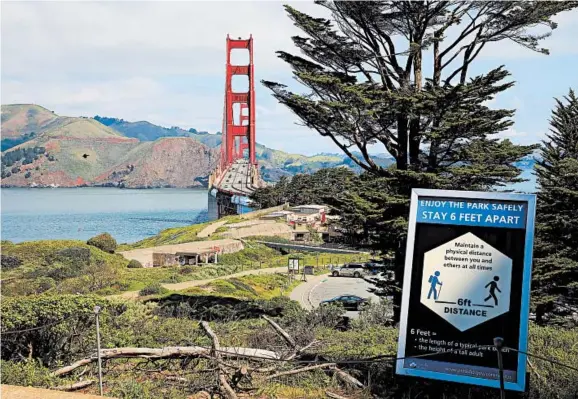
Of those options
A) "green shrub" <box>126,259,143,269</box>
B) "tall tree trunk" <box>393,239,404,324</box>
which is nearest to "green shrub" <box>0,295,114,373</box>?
"tall tree trunk" <box>393,239,404,324</box>

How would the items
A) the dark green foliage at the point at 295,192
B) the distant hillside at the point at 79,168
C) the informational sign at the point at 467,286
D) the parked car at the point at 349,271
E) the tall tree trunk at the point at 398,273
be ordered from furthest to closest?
the distant hillside at the point at 79,168 < the dark green foliage at the point at 295,192 < the parked car at the point at 349,271 < the tall tree trunk at the point at 398,273 < the informational sign at the point at 467,286

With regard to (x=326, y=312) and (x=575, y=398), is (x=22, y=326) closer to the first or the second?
(x=326, y=312)

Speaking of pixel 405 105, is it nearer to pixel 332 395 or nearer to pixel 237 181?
pixel 332 395

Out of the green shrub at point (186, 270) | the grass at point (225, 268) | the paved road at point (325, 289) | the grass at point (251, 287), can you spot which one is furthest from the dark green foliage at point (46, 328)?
the green shrub at point (186, 270)

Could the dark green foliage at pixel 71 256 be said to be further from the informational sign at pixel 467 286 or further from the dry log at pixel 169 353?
the informational sign at pixel 467 286

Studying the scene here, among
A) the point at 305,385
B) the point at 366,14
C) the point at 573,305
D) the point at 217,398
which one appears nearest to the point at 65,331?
the point at 217,398

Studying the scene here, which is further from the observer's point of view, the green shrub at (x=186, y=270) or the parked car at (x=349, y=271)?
the parked car at (x=349, y=271)

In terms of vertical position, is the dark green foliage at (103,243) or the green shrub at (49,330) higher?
the green shrub at (49,330)

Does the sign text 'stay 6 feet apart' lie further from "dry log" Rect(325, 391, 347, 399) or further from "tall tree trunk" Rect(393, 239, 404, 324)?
"tall tree trunk" Rect(393, 239, 404, 324)
